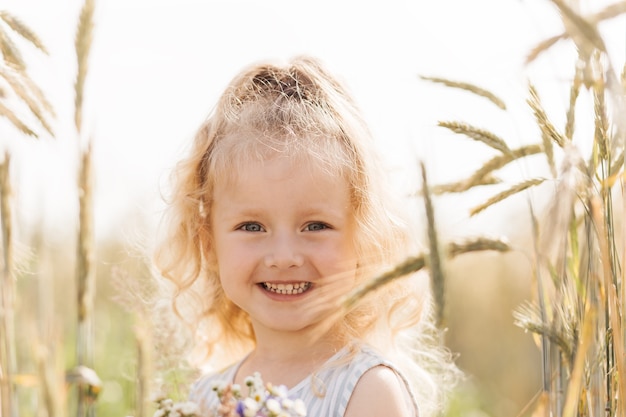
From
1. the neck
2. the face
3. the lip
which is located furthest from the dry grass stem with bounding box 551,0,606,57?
the neck

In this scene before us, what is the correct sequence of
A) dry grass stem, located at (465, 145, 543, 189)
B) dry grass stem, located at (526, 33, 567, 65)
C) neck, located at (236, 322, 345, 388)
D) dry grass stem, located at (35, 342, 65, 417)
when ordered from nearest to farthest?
dry grass stem, located at (35, 342, 65, 417) < dry grass stem, located at (526, 33, 567, 65) < dry grass stem, located at (465, 145, 543, 189) < neck, located at (236, 322, 345, 388)

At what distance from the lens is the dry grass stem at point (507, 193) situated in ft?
4.65

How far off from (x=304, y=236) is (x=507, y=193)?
0.69m

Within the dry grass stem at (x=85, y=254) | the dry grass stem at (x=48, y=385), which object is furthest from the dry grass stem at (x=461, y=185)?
the dry grass stem at (x=48, y=385)

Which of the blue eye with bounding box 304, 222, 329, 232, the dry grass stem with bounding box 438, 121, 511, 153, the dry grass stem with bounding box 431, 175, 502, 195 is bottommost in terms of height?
the blue eye with bounding box 304, 222, 329, 232

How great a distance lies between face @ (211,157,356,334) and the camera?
2047 millimetres

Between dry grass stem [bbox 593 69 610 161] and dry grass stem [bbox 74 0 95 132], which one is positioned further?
dry grass stem [bbox 593 69 610 161]

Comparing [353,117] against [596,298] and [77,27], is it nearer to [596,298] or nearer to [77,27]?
[596,298]

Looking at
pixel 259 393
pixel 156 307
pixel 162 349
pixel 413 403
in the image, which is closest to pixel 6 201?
pixel 259 393

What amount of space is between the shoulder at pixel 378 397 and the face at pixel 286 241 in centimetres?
21

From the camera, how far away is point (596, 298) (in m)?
1.49

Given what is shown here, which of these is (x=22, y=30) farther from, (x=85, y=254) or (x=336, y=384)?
(x=336, y=384)

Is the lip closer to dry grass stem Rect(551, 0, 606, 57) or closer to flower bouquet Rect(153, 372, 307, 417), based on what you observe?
flower bouquet Rect(153, 372, 307, 417)

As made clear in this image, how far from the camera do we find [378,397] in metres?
1.97
